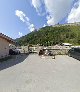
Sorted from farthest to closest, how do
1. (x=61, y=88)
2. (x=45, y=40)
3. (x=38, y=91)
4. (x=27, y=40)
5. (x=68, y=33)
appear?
(x=68, y=33) < (x=27, y=40) < (x=45, y=40) < (x=61, y=88) < (x=38, y=91)

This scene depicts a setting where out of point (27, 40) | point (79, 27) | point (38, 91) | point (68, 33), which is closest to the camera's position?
point (38, 91)

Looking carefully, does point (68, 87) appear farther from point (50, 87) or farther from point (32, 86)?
point (32, 86)

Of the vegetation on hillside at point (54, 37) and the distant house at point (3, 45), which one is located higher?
the vegetation on hillside at point (54, 37)

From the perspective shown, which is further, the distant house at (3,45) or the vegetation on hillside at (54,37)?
the vegetation on hillside at (54,37)

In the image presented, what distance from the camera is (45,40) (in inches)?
5064

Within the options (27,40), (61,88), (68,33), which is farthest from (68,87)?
(68,33)

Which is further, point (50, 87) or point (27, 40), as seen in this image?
point (27, 40)

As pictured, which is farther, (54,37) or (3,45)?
(54,37)

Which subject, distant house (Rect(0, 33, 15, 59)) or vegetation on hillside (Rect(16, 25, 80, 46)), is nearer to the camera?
distant house (Rect(0, 33, 15, 59))

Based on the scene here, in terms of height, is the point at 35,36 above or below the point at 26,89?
above

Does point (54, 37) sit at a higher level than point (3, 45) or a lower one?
higher

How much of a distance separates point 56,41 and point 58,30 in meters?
26.0

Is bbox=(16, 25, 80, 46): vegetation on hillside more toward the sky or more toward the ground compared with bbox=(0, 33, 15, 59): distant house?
more toward the sky

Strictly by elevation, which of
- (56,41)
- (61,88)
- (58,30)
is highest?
(58,30)
